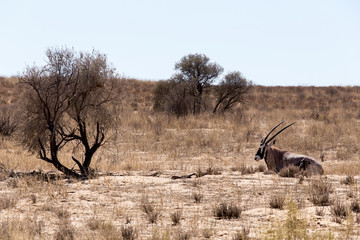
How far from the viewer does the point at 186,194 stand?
7.84 metres

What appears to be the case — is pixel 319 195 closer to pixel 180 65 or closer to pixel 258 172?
pixel 258 172

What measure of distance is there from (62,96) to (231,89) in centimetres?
1822

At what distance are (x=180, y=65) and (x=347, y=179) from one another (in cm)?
1950

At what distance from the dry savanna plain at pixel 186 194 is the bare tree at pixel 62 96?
546mm

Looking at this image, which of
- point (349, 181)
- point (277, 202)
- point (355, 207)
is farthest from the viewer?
point (349, 181)

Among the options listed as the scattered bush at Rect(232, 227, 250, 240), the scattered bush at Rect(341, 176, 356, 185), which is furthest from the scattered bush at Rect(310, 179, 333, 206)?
the scattered bush at Rect(232, 227, 250, 240)

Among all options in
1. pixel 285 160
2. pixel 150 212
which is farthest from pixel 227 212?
pixel 285 160

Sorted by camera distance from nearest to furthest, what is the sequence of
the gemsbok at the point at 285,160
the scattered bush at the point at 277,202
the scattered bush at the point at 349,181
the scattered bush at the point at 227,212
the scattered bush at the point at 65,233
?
1. the scattered bush at the point at 65,233
2. the scattered bush at the point at 227,212
3. the scattered bush at the point at 277,202
4. the scattered bush at the point at 349,181
5. the gemsbok at the point at 285,160

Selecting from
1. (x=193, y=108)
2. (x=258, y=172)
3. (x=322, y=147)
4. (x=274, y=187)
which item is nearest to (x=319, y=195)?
(x=274, y=187)

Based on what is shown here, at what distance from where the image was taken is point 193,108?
24.4 m

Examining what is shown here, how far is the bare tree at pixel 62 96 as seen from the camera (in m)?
9.59

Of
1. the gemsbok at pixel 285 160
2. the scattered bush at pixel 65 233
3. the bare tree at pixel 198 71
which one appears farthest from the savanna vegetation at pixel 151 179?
the bare tree at pixel 198 71

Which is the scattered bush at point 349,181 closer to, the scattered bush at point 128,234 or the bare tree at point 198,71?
the scattered bush at point 128,234

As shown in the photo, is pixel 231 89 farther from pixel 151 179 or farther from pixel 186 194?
pixel 186 194
